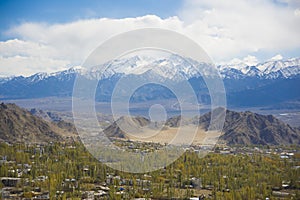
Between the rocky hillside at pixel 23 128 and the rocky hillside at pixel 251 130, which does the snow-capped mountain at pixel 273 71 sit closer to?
the rocky hillside at pixel 251 130

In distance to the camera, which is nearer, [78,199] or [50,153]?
[78,199]

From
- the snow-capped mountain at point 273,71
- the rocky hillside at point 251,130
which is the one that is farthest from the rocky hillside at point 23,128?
the snow-capped mountain at point 273,71

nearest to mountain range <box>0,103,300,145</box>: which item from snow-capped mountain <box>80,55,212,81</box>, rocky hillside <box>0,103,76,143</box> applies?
rocky hillside <box>0,103,76,143</box>

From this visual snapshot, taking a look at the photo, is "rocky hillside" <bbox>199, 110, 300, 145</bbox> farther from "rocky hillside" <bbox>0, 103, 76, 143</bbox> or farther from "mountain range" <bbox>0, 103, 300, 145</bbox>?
"rocky hillside" <bbox>0, 103, 76, 143</bbox>

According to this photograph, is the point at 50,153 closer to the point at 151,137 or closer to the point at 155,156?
the point at 155,156

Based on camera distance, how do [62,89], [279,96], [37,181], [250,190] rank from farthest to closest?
[62,89] < [279,96] < [37,181] < [250,190]

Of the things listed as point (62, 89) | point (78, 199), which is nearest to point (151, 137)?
point (78, 199)

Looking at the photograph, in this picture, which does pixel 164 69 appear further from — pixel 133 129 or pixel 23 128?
pixel 23 128
